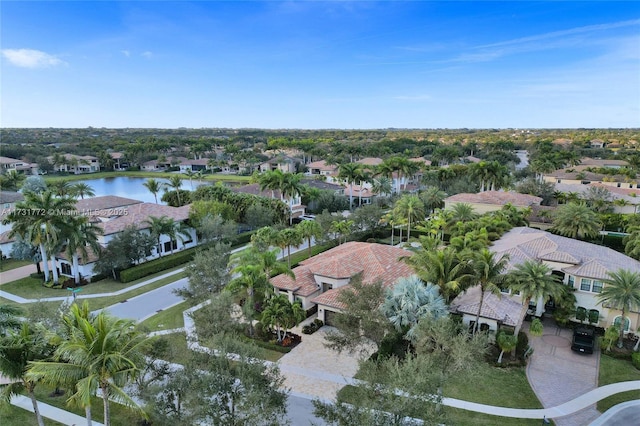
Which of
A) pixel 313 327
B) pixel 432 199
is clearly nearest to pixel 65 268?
pixel 313 327

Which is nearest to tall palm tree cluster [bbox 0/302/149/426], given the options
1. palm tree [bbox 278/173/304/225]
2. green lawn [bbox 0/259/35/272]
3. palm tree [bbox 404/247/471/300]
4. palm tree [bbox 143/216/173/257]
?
palm tree [bbox 404/247/471/300]

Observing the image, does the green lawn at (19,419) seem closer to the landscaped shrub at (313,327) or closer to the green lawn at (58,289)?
the landscaped shrub at (313,327)

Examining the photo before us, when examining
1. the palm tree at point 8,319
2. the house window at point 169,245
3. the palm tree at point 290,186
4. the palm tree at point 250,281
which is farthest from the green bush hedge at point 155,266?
the palm tree at point 8,319

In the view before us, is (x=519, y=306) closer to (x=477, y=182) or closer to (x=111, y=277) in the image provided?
(x=111, y=277)

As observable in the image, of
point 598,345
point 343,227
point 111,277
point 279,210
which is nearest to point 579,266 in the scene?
point 598,345

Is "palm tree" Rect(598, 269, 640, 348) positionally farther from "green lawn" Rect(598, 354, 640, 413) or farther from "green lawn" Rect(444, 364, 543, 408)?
"green lawn" Rect(444, 364, 543, 408)
